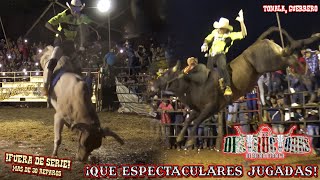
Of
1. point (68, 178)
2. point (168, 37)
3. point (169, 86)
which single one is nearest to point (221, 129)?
point (169, 86)

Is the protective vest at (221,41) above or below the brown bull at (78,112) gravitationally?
above

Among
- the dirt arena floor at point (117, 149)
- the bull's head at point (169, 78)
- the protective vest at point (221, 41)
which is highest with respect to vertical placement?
the protective vest at point (221, 41)

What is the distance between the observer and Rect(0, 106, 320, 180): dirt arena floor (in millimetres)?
8461

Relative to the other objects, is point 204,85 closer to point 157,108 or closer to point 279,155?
point 279,155

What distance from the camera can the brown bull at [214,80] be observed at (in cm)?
749

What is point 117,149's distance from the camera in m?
9.95

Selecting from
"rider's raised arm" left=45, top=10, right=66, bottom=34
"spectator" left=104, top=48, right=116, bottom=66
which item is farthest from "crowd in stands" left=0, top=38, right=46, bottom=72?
"rider's raised arm" left=45, top=10, right=66, bottom=34

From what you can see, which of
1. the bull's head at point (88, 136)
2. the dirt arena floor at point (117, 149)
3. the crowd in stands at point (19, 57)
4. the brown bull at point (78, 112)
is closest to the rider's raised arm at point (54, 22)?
the brown bull at point (78, 112)

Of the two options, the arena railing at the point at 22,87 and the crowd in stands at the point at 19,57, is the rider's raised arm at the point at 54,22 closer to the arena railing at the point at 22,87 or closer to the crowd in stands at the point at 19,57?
the arena railing at the point at 22,87

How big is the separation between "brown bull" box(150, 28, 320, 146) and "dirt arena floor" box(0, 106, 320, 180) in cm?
133

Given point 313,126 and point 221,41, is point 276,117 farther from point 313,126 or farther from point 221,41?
point 221,41

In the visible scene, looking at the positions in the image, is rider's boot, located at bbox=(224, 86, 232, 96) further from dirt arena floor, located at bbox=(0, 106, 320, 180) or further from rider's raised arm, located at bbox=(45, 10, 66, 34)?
rider's raised arm, located at bbox=(45, 10, 66, 34)

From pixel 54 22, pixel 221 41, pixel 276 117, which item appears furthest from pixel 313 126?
pixel 54 22

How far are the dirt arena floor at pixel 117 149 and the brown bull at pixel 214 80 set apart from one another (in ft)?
4.37
